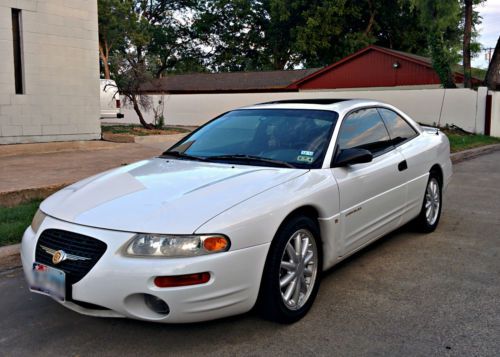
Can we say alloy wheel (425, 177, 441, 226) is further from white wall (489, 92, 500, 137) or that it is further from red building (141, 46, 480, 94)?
red building (141, 46, 480, 94)

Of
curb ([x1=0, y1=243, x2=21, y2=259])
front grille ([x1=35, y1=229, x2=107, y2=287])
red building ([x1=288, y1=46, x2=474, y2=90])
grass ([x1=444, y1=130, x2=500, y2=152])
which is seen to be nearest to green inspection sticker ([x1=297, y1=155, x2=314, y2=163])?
front grille ([x1=35, y1=229, x2=107, y2=287])

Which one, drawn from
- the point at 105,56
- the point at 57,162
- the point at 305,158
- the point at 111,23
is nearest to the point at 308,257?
the point at 305,158

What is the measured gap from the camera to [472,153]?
Result: 14.6 metres

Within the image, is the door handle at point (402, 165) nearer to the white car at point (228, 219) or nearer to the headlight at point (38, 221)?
the white car at point (228, 219)

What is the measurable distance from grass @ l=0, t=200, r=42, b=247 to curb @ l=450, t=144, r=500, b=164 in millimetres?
10133

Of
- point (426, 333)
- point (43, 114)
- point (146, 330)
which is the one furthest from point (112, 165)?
point (426, 333)

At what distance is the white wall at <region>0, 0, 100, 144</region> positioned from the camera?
38.2ft

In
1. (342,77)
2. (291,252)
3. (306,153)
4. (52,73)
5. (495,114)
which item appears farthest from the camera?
(342,77)

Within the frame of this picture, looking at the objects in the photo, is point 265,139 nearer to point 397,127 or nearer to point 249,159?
point 249,159

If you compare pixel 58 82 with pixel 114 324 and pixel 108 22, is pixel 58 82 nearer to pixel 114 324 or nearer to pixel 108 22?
pixel 114 324

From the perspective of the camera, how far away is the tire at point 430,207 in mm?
5836

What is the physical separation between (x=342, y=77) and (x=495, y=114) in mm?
11937

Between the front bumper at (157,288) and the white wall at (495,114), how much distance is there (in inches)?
748

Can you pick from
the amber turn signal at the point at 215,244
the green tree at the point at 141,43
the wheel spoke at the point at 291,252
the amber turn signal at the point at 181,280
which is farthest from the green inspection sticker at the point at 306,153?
the green tree at the point at 141,43
